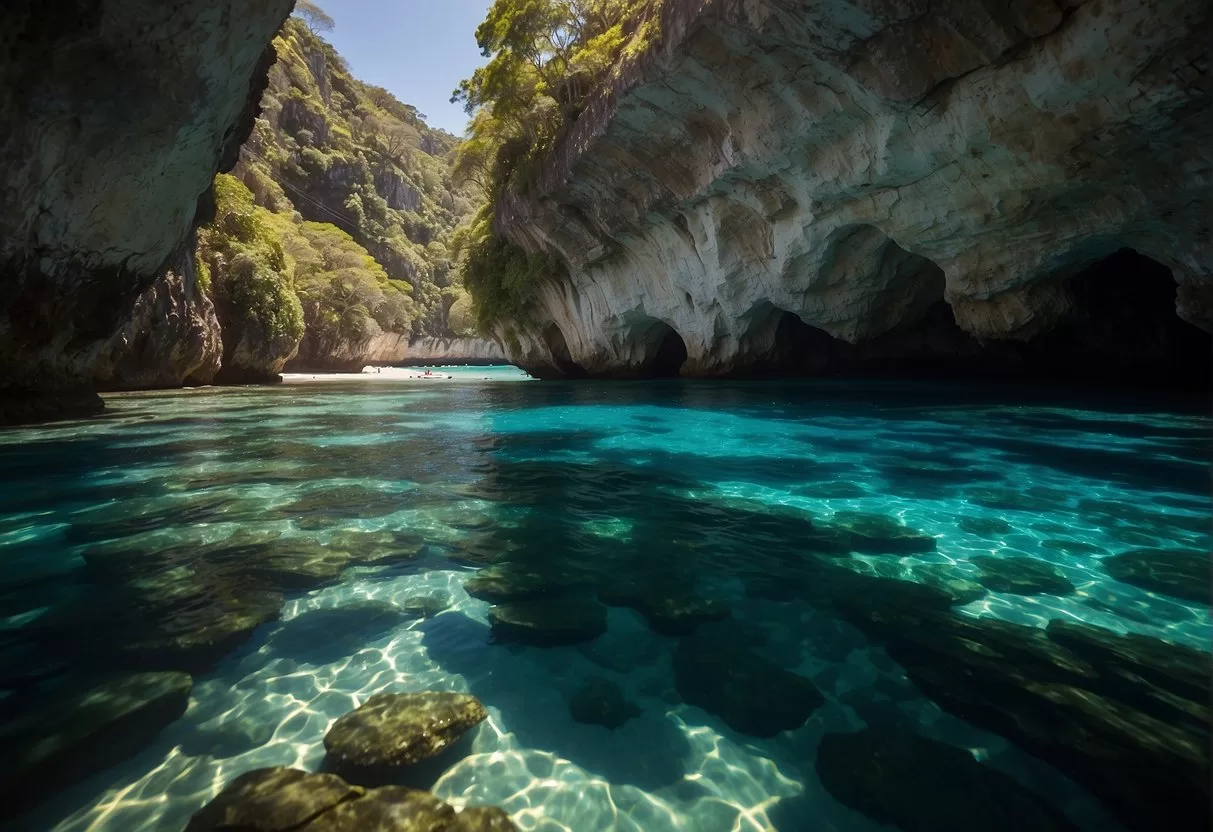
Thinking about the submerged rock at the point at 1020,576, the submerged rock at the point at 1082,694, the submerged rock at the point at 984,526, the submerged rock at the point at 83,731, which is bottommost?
the submerged rock at the point at 83,731

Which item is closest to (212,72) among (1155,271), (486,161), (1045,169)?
(1045,169)

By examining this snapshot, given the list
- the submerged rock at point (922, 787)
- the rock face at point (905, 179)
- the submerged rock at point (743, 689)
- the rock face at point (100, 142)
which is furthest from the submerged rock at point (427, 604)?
the rock face at point (905, 179)

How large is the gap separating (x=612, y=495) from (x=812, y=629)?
9.99ft

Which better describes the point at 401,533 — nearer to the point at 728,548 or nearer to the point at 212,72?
the point at 728,548

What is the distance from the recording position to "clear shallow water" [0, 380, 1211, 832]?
2.25m

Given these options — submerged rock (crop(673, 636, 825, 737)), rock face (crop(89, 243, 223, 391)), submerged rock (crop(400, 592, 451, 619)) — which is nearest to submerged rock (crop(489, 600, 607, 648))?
submerged rock (crop(400, 592, 451, 619))

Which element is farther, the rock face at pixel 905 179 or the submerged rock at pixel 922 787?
the rock face at pixel 905 179

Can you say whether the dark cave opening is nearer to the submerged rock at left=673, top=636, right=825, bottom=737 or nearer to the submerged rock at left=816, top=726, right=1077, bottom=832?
the submerged rock at left=673, top=636, right=825, bottom=737

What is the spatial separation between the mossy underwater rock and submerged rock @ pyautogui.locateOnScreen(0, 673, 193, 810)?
2.17ft

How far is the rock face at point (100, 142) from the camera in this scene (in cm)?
536

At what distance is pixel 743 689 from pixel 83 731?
291cm

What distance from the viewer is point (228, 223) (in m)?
24.1

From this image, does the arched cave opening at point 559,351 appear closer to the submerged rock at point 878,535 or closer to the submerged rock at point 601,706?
the submerged rock at point 878,535

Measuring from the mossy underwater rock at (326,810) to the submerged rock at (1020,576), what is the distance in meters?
3.50
